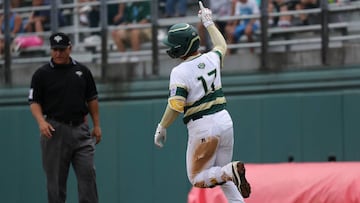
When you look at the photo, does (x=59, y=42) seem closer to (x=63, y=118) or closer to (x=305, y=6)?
(x=63, y=118)

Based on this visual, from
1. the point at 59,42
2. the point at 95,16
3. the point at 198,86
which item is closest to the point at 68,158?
the point at 59,42

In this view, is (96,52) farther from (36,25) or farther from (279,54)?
(279,54)

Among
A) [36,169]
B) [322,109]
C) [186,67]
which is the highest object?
[186,67]

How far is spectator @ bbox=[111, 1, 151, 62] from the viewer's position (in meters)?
12.9

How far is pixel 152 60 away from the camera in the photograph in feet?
41.7

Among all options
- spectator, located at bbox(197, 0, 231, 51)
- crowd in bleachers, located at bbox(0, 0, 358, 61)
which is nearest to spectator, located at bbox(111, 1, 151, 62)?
crowd in bleachers, located at bbox(0, 0, 358, 61)

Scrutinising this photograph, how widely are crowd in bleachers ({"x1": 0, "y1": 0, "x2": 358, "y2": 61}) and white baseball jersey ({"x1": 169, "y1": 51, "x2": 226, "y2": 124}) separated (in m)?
3.54

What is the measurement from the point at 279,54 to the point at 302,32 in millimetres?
381

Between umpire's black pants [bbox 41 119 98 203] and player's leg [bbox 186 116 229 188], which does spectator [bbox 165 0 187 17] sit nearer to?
umpire's black pants [bbox 41 119 98 203]

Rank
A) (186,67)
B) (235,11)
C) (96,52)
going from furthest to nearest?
(96,52)
(235,11)
(186,67)

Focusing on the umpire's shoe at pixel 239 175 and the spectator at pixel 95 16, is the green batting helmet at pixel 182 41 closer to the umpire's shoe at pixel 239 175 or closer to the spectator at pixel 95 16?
the umpire's shoe at pixel 239 175

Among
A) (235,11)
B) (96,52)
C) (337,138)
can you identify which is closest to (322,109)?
(337,138)

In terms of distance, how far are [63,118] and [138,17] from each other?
3.37m

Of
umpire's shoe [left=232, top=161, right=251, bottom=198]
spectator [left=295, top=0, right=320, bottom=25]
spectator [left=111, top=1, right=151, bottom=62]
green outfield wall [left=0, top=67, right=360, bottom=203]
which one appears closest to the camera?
umpire's shoe [left=232, top=161, right=251, bottom=198]
